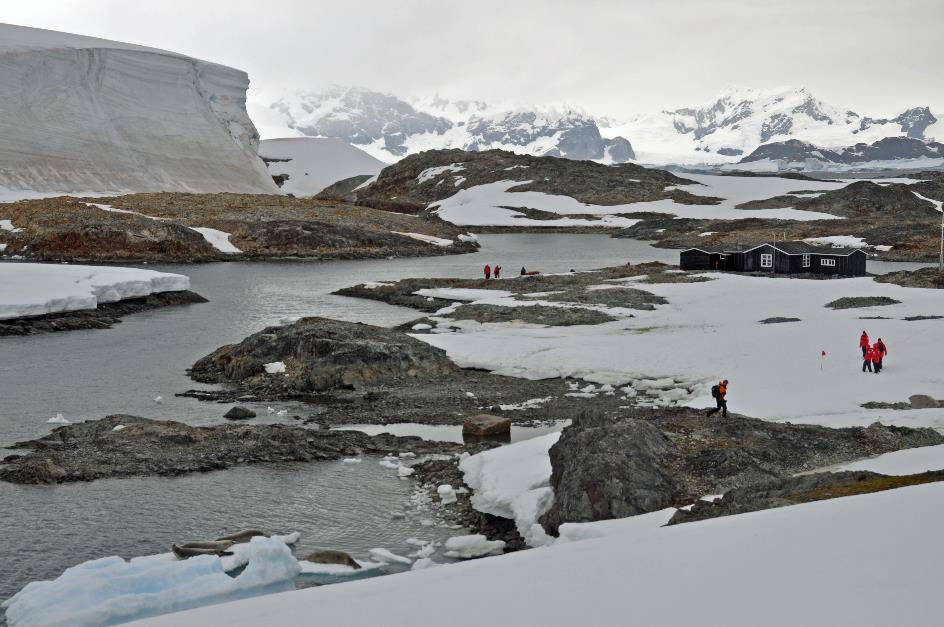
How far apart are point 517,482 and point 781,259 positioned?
51461 millimetres

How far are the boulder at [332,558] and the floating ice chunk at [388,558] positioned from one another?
0.50m

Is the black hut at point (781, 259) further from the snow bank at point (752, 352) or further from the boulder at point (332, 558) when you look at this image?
the boulder at point (332, 558)

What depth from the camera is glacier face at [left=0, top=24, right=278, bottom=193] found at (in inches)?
3787

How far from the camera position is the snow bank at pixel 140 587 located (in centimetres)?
1319

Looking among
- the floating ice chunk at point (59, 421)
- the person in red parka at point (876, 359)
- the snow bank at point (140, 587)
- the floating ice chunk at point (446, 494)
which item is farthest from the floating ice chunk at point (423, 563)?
the person in red parka at point (876, 359)

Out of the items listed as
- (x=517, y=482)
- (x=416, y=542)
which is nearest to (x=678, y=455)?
(x=517, y=482)

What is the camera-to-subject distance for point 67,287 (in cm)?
4441

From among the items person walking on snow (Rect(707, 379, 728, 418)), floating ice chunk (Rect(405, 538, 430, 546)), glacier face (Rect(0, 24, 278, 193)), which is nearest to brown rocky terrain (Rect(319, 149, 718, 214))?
glacier face (Rect(0, 24, 278, 193))

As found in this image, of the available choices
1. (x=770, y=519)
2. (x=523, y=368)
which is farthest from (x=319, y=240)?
(x=770, y=519)

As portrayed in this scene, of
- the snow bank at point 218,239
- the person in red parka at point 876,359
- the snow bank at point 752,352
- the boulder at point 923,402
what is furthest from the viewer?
the snow bank at point 218,239

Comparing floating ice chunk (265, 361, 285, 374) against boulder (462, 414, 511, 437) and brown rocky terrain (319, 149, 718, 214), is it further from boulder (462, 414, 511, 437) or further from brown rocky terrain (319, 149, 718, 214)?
brown rocky terrain (319, 149, 718, 214)

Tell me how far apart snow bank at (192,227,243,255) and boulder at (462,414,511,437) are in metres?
59.3

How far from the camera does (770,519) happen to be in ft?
37.1

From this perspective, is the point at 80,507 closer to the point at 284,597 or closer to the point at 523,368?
the point at 284,597
